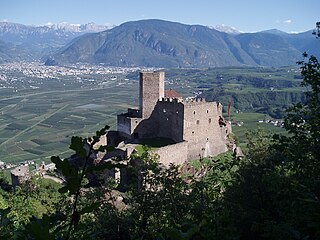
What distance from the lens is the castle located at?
995 inches

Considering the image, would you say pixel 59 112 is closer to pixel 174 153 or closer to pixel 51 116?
pixel 51 116

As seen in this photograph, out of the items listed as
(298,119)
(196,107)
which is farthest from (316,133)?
(196,107)

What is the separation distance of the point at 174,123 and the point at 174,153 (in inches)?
103

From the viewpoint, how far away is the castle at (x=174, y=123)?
25.3 meters

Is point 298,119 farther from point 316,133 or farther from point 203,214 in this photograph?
point 203,214

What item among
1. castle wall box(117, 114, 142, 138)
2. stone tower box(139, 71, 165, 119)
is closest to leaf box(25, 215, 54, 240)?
stone tower box(139, 71, 165, 119)

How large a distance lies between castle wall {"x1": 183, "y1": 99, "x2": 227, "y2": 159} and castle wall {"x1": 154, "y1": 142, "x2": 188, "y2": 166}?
2.20 ft

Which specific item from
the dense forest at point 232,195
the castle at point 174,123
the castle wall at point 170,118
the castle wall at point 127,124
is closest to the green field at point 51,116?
the castle wall at point 127,124

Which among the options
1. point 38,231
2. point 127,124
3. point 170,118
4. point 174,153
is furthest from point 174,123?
point 38,231

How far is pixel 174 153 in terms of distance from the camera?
2427cm

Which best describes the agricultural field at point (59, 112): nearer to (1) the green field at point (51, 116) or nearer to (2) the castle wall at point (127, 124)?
(1) the green field at point (51, 116)

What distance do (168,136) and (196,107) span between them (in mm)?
3052

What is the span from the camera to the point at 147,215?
10.8m

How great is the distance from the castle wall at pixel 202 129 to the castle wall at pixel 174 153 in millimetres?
671
